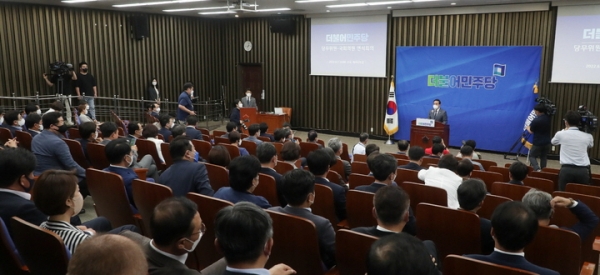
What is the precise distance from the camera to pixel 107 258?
1.27m

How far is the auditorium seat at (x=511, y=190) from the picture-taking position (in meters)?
4.24

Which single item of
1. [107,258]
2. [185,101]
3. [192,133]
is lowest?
[192,133]

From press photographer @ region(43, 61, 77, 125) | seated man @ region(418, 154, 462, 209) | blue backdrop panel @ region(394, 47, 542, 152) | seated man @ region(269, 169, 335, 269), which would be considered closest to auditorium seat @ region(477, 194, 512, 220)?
seated man @ region(418, 154, 462, 209)

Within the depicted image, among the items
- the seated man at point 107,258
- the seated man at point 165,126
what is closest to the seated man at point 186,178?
the seated man at point 107,258

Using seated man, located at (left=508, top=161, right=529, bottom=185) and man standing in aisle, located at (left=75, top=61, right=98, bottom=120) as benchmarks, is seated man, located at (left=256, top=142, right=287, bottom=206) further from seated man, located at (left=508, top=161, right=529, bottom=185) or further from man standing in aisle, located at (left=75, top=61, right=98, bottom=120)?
man standing in aisle, located at (left=75, top=61, right=98, bottom=120)

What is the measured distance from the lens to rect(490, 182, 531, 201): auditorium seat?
4.24m

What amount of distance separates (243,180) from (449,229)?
4.83 feet

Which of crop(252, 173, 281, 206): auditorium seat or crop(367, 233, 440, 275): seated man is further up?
crop(367, 233, 440, 275): seated man

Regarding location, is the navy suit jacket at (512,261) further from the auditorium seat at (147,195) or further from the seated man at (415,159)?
the seated man at (415,159)

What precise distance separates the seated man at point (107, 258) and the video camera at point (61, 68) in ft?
36.3

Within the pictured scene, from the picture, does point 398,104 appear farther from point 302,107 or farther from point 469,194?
point 469,194

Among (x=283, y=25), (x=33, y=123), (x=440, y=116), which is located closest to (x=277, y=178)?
(x=33, y=123)

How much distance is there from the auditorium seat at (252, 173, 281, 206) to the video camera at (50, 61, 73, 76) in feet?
29.5

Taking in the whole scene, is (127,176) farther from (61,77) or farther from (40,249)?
(61,77)
